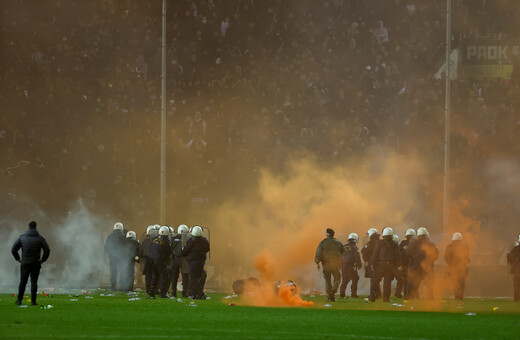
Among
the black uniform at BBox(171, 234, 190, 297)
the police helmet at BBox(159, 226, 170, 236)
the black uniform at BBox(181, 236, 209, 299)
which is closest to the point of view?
the black uniform at BBox(181, 236, 209, 299)

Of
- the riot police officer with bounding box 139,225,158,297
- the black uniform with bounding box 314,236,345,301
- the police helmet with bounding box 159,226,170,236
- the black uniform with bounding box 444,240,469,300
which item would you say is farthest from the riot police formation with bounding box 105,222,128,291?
the black uniform with bounding box 444,240,469,300

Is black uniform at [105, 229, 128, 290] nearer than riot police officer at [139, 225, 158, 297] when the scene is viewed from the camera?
No

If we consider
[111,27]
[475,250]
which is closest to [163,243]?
[475,250]

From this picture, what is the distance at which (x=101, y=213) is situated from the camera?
3125 centimetres

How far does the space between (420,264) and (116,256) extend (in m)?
7.92

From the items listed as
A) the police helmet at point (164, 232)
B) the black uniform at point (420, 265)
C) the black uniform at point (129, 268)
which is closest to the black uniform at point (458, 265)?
the black uniform at point (420, 265)

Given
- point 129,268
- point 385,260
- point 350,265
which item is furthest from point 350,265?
point 129,268

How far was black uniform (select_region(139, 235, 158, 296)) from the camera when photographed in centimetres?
2145

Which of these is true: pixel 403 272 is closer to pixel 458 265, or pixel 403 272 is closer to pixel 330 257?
pixel 458 265

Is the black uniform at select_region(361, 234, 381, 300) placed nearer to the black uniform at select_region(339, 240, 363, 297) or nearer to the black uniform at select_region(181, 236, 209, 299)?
the black uniform at select_region(339, 240, 363, 297)

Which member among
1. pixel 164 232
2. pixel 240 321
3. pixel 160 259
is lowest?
pixel 240 321

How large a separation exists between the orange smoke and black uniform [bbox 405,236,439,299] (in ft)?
9.18

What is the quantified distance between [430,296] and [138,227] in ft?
39.7

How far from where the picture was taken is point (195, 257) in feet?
67.5
